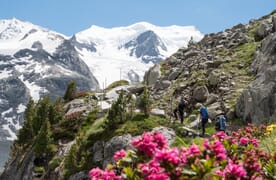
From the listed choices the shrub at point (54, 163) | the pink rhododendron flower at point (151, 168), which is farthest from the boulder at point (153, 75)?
the pink rhododendron flower at point (151, 168)

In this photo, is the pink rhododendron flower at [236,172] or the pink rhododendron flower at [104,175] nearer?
the pink rhododendron flower at [236,172]

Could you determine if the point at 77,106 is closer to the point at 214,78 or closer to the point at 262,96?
the point at 214,78

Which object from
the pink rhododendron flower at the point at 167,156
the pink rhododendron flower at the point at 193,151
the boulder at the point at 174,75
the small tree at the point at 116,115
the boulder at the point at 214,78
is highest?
the boulder at the point at 174,75

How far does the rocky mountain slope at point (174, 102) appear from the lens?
2619 cm

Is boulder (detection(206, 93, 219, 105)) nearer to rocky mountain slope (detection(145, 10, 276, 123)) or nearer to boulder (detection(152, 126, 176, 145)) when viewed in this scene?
rocky mountain slope (detection(145, 10, 276, 123))

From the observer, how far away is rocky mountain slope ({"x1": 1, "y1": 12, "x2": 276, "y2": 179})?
26188 mm

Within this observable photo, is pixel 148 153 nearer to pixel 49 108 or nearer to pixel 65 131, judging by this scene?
pixel 65 131

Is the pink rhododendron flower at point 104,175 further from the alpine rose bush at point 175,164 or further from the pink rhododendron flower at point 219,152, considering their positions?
the pink rhododendron flower at point 219,152

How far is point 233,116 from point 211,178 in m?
23.4

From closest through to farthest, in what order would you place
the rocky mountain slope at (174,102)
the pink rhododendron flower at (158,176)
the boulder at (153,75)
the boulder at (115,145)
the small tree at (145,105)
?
the pink rhododendron flower at (158,176) → the boulder at (115,145) → the rocky mountain slope at (174,102) → the small tree at (145,105) → the boulder at (153,75)

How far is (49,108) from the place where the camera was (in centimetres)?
4291

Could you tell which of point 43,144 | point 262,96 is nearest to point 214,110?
point 262,96

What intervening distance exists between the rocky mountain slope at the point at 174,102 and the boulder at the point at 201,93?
0.02 meters

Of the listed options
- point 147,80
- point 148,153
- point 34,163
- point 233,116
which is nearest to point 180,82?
point 147,80
